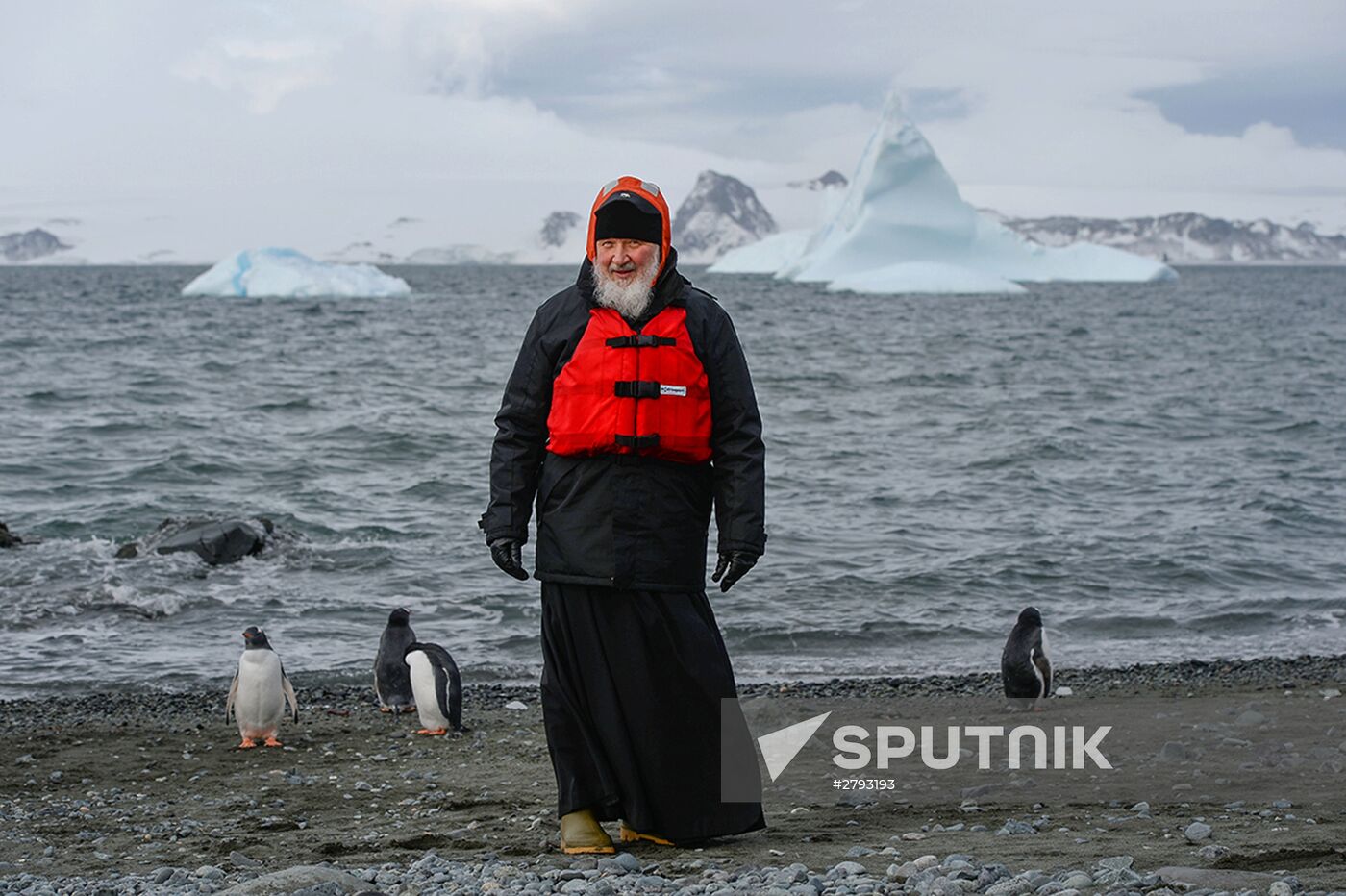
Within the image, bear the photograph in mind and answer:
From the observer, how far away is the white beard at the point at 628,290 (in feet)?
13.5

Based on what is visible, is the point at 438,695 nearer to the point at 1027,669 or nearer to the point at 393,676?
the point at 393,676

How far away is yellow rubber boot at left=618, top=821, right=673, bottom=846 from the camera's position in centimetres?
428

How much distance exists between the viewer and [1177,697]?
304 inches

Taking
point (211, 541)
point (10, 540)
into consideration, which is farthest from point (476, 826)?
point (10, 540)

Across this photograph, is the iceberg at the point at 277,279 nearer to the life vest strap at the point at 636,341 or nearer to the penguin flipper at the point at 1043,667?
the penguin flipper at the point at 1043,667

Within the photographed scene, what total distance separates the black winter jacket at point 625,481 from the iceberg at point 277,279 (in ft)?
200

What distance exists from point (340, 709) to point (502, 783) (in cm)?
237

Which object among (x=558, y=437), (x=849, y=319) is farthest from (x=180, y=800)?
(x=849, y=319)

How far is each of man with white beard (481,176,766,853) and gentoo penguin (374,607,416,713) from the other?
3.60 m

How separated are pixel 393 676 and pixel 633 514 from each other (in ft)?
13.2

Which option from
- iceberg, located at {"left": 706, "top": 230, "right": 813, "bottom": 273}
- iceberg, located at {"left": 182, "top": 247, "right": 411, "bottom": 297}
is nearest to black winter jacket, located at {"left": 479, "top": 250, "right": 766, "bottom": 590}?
iceberg, located at {"left": 182, "top": 247, "right": 411, "bottom": 297}

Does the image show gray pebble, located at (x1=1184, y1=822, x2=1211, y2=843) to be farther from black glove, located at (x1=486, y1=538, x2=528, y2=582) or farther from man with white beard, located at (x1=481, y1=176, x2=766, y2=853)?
black glove, located at (x1=486, y1=538, x2=528, y2=582)

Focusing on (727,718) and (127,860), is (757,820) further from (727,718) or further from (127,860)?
(127,860)

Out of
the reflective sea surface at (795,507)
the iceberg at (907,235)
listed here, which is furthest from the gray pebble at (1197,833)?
the iceberg at (907,235)
